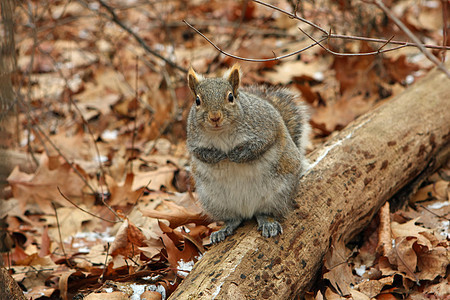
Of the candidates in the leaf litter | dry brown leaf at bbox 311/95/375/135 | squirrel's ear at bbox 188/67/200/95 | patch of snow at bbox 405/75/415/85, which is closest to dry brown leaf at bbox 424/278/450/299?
the leaf litter

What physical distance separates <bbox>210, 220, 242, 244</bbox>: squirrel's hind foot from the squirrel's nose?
675mm

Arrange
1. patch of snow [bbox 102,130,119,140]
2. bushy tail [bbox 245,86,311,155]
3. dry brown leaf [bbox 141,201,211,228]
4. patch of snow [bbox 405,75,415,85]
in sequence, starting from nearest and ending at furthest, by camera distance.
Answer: dry brown leaf [bbox 141,201,211,228]
bushy tail [bbox 245,86,311,155]
patch of snow [bbox 405,75,415,85]
patch of snow [bbox 102,130,119,140]

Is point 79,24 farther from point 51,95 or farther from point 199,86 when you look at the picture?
point 199,86

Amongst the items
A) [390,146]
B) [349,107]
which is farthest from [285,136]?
[349,107]

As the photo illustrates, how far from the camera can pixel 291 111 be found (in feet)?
11.1

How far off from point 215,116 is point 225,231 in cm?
71

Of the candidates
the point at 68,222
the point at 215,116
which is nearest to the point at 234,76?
the point at 215,116

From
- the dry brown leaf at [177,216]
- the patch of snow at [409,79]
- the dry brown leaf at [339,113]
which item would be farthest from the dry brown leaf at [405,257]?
the patch of snow at [409,79]

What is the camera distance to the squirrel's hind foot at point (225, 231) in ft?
9.14

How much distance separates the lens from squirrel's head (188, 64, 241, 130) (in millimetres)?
2588

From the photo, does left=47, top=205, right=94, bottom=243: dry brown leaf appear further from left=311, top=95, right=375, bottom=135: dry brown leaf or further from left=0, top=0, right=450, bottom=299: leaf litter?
left=311, top=95, right=375, bottom=135: dry brown leaf

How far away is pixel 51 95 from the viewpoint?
606 centimetres

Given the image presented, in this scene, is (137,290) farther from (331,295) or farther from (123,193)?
(123,193)

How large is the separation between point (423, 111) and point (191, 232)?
193 centimetres
